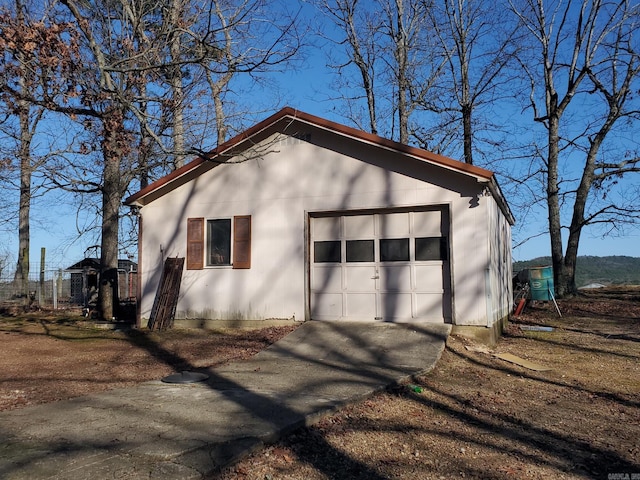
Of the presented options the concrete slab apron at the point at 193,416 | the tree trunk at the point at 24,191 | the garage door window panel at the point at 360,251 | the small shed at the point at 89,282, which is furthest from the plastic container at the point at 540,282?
the tree trunk at the point at 24,191

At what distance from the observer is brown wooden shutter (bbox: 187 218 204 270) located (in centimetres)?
1223

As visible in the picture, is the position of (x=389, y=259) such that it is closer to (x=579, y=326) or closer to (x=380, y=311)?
(x=380, y=311)

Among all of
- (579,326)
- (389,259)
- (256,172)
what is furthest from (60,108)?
(579,326)

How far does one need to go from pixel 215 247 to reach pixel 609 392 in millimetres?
8594

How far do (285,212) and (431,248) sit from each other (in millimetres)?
3378

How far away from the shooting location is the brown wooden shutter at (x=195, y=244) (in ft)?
40.1

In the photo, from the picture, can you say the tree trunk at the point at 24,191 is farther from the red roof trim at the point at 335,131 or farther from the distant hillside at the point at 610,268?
the distant hillside at the point at 610,268

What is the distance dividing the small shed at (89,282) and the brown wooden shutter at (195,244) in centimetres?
387

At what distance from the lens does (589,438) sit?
5059 mm

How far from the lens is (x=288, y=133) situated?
11898mm

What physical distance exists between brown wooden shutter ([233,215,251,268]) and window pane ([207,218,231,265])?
235 mm

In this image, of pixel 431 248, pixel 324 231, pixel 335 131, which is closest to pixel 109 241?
pixel 324 231

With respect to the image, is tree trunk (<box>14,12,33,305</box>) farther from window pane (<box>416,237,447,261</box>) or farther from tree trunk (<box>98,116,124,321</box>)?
window pane (<box>416,237,447,261</box>)

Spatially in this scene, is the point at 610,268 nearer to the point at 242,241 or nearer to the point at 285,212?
the point at 285,212
